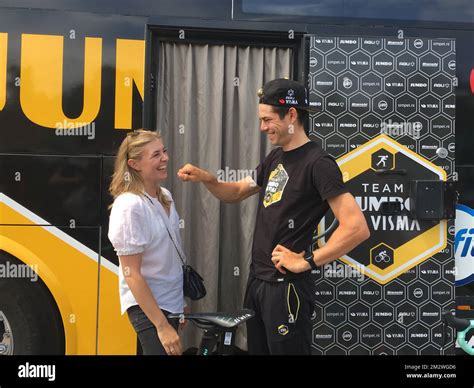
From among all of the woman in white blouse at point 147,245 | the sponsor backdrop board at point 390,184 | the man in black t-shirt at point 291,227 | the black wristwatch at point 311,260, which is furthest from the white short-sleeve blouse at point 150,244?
the sponsor backdrop board at point 390,184

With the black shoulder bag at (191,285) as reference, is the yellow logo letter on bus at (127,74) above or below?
above

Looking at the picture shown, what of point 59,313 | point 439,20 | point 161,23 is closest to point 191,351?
point 59,313

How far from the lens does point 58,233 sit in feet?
10.2

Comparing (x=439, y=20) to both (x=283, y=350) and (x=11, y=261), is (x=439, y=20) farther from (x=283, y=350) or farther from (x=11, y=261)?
(x=11, y=261)

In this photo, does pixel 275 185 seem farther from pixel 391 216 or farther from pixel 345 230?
pixel 391 216

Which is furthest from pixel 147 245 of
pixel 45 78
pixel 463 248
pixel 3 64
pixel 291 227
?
Answer: pixel 463 248

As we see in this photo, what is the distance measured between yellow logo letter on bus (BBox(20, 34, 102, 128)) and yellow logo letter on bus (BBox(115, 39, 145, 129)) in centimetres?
16

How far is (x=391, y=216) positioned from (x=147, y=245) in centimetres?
168

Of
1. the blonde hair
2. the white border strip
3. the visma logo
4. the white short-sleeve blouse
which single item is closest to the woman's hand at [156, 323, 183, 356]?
the white short-sleeve blouse

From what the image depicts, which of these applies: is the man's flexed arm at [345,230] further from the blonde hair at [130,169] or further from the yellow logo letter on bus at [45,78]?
the yellow logo letter on bus at [45,78]

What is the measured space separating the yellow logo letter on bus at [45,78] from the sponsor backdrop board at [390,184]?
1.39m

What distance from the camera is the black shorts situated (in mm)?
2385

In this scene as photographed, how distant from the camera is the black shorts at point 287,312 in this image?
238cm

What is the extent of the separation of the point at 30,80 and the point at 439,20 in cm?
253
